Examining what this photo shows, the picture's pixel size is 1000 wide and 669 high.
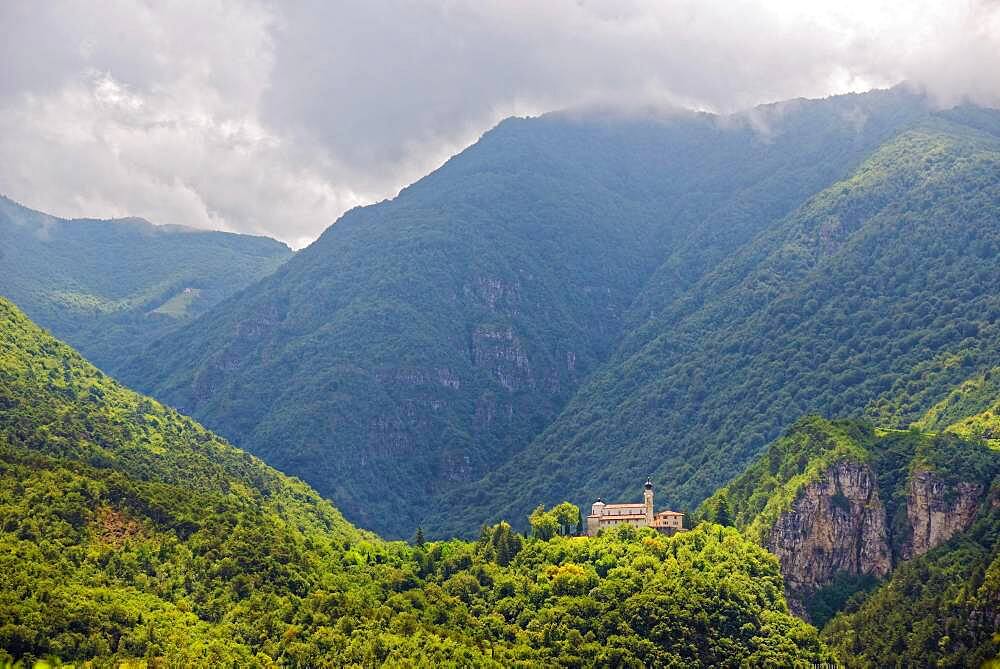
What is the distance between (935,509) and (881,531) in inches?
354

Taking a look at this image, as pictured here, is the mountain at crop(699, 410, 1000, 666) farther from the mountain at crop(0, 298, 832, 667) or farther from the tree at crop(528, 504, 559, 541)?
the tree at crop(528, 504, 559, 541)

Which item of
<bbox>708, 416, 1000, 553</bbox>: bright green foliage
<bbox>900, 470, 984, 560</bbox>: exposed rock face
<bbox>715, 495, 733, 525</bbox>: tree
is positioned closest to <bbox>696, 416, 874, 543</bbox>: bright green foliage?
<bbox>708, 416, 1000, 553</bbox>: bright green foliage

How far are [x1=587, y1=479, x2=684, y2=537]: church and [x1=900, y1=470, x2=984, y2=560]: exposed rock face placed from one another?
3237 centimetres

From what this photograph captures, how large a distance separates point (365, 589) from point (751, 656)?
48.5 m

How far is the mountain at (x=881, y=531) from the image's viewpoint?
158 metres

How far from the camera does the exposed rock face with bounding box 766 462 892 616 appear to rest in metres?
183

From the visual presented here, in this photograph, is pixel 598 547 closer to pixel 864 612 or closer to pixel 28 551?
pixel 864 612

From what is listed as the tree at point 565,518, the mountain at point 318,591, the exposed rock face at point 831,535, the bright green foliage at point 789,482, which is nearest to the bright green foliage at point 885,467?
the bright green foliage at point 789,482

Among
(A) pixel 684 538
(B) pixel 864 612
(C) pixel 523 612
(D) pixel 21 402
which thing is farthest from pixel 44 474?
(B) pixel 864 612

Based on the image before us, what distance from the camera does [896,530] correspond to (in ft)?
601

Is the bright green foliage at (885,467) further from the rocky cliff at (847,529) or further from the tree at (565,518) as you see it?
the tree at (565,518)

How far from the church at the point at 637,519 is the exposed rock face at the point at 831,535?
14.1m

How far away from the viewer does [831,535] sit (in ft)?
608

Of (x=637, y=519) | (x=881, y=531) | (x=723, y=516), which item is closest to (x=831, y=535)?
(x=881, y=531)
